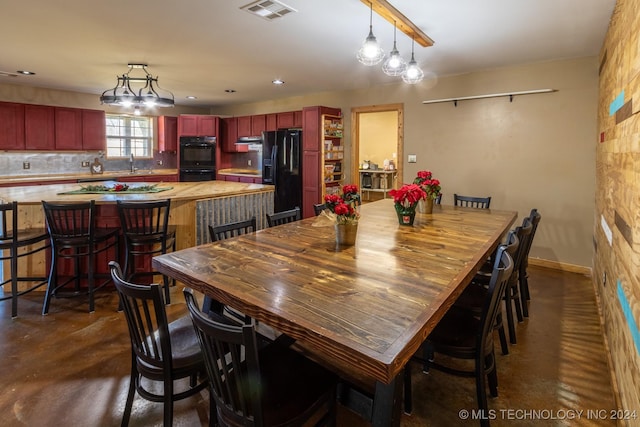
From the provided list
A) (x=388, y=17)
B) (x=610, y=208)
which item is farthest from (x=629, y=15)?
(x=388, y=17)

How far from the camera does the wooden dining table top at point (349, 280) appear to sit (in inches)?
43.1

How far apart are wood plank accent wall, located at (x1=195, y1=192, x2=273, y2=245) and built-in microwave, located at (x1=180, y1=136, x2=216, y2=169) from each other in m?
3.66

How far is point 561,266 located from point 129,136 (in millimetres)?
7861

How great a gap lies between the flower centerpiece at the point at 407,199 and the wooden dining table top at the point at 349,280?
8 centimetres

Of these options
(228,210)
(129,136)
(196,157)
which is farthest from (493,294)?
(129,136)

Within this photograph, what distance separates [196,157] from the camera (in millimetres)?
7629

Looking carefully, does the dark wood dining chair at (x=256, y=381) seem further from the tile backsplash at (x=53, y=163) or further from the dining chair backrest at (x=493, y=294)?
the tile backsplash at (x=53, y=163)

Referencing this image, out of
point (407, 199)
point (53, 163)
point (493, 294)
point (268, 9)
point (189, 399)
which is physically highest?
point (268, 9)

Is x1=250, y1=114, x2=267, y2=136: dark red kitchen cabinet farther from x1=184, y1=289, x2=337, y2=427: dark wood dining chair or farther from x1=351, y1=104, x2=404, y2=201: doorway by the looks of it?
x1=184, y1=289, x2=337, y2=427: dark wood dining chair

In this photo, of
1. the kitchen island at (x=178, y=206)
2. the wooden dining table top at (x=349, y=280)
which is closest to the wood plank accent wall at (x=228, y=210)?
the kitchen island at (x=178, y=206)

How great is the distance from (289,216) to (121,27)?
2.24 m

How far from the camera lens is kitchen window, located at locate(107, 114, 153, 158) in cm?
716

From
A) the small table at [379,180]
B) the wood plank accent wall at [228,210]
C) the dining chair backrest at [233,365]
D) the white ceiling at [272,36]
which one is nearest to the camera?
the dining chair backrest at [233,365]

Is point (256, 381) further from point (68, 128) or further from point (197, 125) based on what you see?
point (197, 125)
